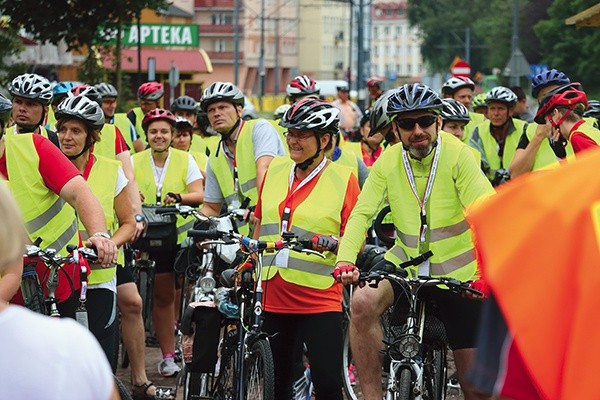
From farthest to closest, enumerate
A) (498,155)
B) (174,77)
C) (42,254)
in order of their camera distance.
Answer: (174,77) → (498,155) → (42,254)

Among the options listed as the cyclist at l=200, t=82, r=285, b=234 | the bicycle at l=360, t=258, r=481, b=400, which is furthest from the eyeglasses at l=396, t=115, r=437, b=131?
the cyclist at l=200, t=82, r=285, b=234

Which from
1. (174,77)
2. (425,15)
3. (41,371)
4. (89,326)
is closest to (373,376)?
(89,326)

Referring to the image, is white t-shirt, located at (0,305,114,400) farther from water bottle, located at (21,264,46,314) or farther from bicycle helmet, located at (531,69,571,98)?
bicycle helmet, located at (531,69,571,98)

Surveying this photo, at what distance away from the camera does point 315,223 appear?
7.95 m

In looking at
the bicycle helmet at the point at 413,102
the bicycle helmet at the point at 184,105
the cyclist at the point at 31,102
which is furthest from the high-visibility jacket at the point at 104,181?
the bicycle helmet at the point at 184,105

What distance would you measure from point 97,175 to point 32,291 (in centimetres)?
128

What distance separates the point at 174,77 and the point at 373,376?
105ft

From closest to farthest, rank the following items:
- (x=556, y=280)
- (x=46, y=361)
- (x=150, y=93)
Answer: (x=556, y=280) → (x=46, y=361) → (x=150, y=93)

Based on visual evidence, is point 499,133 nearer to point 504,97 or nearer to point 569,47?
point 504,97

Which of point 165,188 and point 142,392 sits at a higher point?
point 165,188

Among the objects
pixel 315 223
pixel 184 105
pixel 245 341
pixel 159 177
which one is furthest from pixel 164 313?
pixel 184 105

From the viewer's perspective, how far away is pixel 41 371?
3332 mm

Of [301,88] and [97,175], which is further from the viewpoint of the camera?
[301,88]

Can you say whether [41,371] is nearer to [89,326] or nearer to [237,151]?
[89,326]
